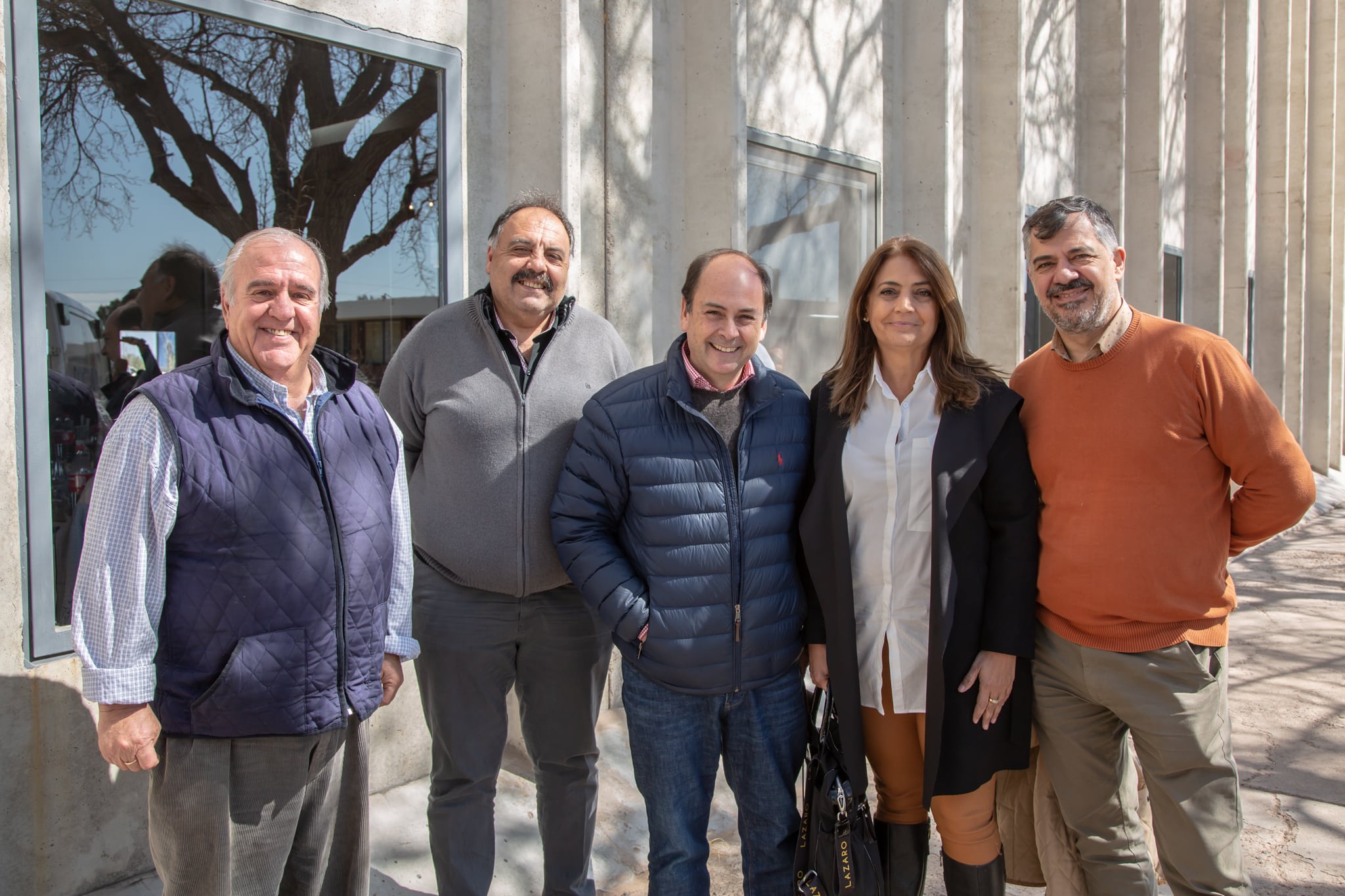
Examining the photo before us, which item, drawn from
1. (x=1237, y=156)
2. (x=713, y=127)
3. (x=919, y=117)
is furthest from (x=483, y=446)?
(x=1237, y=156)

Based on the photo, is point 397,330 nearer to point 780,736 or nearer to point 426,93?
point 426,93

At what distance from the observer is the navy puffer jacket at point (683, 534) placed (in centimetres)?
274

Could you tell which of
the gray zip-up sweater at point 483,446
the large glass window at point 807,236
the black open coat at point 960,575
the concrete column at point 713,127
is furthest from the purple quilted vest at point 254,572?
the large glass window at point 807,236

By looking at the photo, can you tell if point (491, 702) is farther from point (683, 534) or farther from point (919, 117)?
point (919, 117)

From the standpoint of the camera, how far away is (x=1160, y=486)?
274 cm

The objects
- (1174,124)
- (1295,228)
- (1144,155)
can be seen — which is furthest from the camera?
(1295,228)

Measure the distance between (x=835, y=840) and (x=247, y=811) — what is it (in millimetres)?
1565

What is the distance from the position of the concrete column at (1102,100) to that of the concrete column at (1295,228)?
24.4 ft

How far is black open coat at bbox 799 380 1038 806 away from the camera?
8.89 feet

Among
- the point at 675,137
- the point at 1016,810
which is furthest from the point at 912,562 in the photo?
the point at 675,137

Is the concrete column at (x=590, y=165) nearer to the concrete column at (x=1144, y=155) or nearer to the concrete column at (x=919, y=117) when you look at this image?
the concrete column at (x=919, y=117)

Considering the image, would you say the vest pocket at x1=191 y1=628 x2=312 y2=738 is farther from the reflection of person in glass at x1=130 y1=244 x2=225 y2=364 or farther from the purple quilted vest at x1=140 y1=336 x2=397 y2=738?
the reflection of person in glass at x1=130 y1=244 x2=225 y2=364

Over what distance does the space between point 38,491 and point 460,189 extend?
6.89 ft

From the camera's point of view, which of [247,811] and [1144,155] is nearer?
[247,811]
